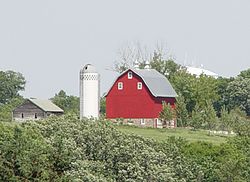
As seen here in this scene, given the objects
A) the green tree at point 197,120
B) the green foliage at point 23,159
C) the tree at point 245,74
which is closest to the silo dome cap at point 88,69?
the green tree at point 197,120

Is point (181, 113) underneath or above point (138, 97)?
underneath

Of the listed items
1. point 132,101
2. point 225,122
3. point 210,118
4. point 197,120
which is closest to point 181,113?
point 197,120

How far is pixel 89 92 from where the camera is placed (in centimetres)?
4050

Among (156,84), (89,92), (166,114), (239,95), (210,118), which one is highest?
(156,84)

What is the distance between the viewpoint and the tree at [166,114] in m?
52.2

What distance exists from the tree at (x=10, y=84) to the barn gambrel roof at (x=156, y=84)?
28.8m

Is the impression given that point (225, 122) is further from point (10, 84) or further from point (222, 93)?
point (10, 84)

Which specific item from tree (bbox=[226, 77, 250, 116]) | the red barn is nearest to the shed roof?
the red barn

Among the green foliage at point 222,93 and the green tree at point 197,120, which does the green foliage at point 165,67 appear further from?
the green tree at point 197,120

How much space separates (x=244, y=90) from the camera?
6944cm

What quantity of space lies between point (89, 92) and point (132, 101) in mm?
17707

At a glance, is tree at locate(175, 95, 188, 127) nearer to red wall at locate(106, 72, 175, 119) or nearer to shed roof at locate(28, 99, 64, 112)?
red wall at locate(106, 72, 175, 119)

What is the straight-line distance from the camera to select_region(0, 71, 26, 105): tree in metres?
85.2

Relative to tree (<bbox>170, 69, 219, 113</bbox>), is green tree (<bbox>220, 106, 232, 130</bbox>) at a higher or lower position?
lower
